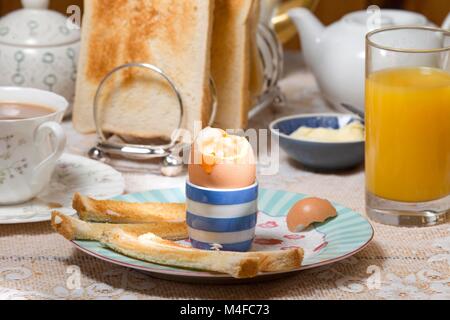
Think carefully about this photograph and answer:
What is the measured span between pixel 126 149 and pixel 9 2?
1215 millimetres

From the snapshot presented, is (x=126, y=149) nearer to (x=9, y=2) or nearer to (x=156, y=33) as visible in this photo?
(x=156, y=33)

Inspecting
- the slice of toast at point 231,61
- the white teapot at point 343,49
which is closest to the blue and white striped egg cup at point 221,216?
the slice of toast at point 231,61

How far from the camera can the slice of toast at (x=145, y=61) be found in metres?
1.40

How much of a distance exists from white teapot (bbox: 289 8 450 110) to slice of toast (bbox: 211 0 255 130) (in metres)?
0.18

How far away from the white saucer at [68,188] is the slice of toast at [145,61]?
0.50 feet

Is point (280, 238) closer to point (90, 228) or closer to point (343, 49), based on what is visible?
point (90, 228)

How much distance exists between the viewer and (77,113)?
4.90ft

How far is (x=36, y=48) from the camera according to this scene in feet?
5.05

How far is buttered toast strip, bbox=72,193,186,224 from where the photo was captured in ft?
3.42

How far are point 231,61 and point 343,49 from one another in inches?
8.9

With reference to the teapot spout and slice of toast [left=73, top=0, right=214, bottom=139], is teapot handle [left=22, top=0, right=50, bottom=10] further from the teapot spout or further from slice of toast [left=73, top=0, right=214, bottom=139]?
the teapot spout

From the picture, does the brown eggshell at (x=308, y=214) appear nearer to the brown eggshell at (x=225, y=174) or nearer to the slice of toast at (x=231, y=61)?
the brown eggshell at (x=225, y=174)

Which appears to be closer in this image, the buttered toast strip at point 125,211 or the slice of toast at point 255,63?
the buttered toast strip at point 125,211

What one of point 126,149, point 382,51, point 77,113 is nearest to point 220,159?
point 382,51
